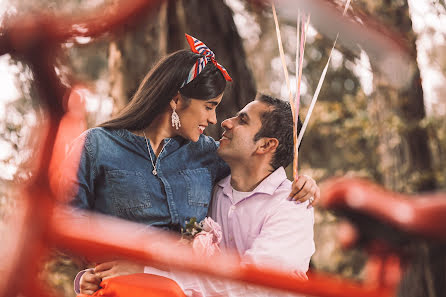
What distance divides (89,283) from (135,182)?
0.82 feet

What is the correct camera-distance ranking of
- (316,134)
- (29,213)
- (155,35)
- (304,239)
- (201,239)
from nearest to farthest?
1. (29,213)
2. (201,239)
3. (304,239)
4. (155,35)
5. (316,134)

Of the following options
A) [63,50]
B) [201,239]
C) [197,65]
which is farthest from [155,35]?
[63,50]

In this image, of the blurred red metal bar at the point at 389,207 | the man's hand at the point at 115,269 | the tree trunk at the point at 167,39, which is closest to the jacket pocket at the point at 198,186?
the man's hand at the point at 115,269

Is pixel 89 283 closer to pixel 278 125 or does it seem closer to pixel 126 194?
pixel 126 194

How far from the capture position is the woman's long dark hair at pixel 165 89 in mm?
1192

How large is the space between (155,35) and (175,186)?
3.17 ft

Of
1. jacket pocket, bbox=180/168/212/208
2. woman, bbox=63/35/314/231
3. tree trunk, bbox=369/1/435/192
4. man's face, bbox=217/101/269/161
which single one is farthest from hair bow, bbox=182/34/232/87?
tree trunk, bbox=369/1/435/192

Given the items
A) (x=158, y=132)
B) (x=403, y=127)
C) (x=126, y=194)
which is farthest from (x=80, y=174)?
(x=403, y=127)

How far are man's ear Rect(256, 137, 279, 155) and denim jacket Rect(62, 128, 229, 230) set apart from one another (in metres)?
0.17

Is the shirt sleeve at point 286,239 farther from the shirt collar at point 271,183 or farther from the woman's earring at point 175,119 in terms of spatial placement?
the woman's earring at point 175,119

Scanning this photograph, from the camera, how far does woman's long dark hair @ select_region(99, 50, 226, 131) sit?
3.91 feet

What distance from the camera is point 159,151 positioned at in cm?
121

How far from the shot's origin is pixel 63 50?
580 millimetres

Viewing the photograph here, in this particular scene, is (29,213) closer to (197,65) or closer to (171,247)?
(171,247)
